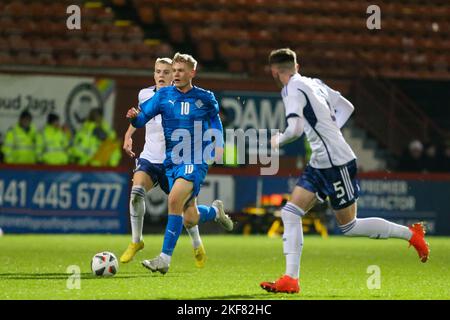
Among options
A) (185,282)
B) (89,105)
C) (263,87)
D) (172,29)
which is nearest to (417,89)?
(263,87)

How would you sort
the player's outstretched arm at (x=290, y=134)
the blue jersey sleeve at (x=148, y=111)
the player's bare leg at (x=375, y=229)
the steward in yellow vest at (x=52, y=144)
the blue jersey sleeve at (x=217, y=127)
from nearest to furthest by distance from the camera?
1. the player's outstretched arm at (x=290, y=134)
2. the player's bare leg at (x=375, y=229)
3. the blue jersey sleeve at (x=148, y=111)
4. the blue jersey sleeve at (x=217, y=127)
5. the steward in yellow vest at (x=52, y=144)

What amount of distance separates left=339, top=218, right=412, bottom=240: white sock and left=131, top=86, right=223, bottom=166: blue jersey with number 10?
5.66ft

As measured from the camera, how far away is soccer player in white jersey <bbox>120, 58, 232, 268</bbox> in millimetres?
11047

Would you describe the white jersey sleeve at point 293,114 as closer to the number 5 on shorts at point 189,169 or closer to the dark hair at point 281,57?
the dark hair at point 281,57

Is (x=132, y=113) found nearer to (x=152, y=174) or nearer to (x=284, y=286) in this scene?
(x=152, y=174)

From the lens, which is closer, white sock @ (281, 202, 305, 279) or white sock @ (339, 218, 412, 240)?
white sock @ (281, 202, 305, 279)

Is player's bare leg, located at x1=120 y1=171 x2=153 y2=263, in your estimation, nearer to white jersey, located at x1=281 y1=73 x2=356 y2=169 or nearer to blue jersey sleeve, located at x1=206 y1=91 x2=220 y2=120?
blue jersey sleeve, located at x1=206 y1=91 x2=220 y2=120

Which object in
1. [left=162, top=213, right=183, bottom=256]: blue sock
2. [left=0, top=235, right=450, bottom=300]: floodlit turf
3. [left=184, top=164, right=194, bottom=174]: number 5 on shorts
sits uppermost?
[left=184, top=164, right=194, bottom=174]: number 5 on shorts

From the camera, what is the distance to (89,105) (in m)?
19.6

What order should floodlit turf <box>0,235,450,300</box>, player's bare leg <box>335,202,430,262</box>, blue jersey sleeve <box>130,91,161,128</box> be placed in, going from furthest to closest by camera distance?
1. blue jersey sleeve <box>130,91,161,128</box>
2. player's bare leg <box>335,202,430,262</box>
3. floodlit turf <box>0,235,450,300</box>

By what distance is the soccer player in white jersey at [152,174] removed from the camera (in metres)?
11.0

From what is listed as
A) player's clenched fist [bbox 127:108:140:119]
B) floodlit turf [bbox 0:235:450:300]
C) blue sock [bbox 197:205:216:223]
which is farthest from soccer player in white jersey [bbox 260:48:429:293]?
blue sock [bbox 197:205:216:223]

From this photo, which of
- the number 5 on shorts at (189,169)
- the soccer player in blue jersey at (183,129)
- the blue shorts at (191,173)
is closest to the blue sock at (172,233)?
the soccer player in blue jersey at (183,129)
